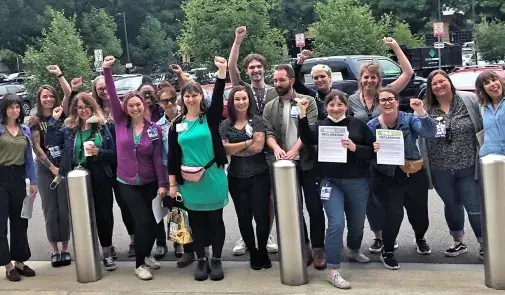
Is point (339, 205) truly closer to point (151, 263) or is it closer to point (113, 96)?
point (151, 263)

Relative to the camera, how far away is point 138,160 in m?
5.55

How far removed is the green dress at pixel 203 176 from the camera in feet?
17.4

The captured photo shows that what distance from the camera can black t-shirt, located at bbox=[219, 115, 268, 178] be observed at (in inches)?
215

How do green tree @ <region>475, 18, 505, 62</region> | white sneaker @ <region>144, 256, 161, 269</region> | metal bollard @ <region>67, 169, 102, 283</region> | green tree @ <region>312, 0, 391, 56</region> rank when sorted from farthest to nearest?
green tree @ <region>475, 18, 505, 62</region> → green tree @ <region>312, 0, 391, 56</region> → white sneaker @ <region>144, 256, 161, 269</region> → metal bollard @ <region>67, 169, 102, 283</region>

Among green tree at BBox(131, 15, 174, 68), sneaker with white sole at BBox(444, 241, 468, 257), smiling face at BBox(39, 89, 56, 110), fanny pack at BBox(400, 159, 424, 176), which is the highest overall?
green tree at BBox(131, 15, 174, 68)

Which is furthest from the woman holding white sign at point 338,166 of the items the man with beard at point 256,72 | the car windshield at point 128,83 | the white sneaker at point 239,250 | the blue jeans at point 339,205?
the car windshield at point 128,83

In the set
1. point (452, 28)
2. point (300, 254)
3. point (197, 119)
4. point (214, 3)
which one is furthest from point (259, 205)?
point (452, 28)

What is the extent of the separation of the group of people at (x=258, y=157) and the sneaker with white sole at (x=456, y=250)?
0.04 ft

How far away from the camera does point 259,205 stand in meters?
5.52

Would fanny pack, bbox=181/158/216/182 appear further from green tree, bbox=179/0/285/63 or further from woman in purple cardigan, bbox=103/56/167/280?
green tree, bbox=179/0/285/63

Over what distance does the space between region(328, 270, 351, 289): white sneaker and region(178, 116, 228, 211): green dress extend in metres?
1.14

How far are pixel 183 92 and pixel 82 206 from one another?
1.36 metres

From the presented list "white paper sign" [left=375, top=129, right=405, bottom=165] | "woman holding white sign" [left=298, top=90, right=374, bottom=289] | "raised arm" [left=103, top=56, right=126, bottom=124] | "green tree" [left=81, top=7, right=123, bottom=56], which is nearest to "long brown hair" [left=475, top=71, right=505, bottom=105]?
"white paper sign" [left=375, top=129, right=405, bottom=165]

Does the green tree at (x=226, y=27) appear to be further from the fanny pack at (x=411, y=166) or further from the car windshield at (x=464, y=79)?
the fanny pack at (x=411, y=166)
